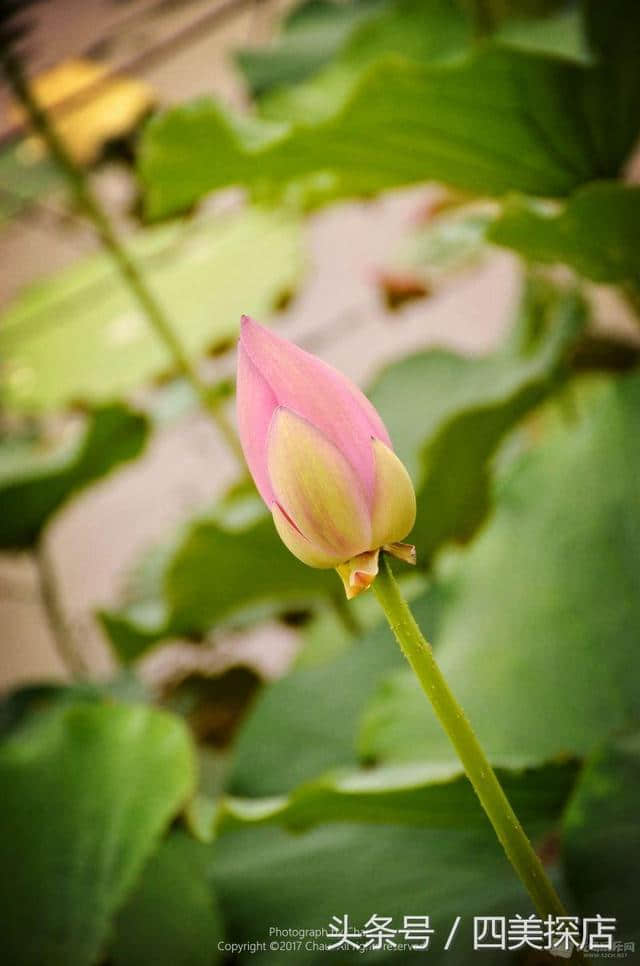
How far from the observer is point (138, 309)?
133cm

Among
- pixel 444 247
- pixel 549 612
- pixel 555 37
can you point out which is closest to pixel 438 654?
pixel 549 612

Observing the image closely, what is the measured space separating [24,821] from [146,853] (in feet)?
0.43

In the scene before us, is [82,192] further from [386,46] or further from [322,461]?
[322,461]

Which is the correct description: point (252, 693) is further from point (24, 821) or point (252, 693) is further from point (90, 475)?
point (24, 821)

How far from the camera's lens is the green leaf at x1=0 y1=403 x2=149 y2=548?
805 mm

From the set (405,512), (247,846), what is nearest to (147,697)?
(247,846)

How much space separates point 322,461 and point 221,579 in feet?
1.84

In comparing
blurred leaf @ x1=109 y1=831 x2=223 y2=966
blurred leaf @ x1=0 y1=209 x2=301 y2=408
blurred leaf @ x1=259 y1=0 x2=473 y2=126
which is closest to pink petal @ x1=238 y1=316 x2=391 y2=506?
blurred leaf @ x1=109 y1=831 x2=223 y2=966

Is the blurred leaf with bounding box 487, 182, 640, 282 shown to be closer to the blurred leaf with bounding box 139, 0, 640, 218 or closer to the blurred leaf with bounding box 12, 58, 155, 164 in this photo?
the blurred leaf with bounding box 139, 0, 640, 218

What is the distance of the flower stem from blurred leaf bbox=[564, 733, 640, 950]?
16 cm

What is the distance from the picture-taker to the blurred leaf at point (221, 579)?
2.27 ft

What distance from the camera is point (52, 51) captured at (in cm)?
121

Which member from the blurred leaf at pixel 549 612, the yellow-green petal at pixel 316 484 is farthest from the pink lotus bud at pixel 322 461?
the blurred leaf at pixel 549 612

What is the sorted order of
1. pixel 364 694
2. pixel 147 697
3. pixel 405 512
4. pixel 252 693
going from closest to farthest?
pixel 405 512 → pixel 364 694 → pixel 147 697 → pixel 252 693
